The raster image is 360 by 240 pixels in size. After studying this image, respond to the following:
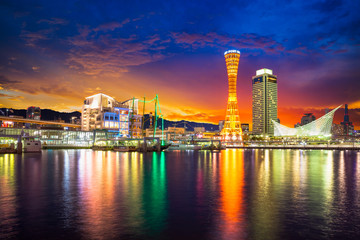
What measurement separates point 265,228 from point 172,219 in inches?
163

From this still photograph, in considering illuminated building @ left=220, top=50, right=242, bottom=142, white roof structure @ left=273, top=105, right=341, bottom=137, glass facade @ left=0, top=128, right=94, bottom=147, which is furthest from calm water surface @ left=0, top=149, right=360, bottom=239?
white roof structure @ left=273, top=105, right=341, bottom=137

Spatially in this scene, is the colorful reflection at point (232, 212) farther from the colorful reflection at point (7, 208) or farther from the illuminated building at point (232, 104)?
the illuminated building at point (232, 104)

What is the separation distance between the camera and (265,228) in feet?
40.0

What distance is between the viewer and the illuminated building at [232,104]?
140375mm

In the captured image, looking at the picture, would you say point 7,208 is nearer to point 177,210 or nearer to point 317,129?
point 177,210

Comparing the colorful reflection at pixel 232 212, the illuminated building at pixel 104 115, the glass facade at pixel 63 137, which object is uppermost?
the illuminated building at pixel 104 115

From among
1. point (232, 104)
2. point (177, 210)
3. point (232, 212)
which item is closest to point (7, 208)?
point (177, 210)

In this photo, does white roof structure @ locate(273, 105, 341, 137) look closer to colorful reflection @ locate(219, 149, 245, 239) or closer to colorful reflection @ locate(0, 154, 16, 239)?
colorful reflection @ locate(219, 149, 245, 239)

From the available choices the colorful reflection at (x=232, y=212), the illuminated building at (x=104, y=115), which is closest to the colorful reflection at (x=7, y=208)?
the colorful reflection at (x=232, y=212)

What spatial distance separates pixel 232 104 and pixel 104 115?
61.7m

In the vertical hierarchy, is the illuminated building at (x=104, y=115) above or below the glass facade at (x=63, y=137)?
above

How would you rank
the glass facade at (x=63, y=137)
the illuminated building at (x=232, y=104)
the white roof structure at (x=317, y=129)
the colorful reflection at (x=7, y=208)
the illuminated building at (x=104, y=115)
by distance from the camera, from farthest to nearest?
the white roof structure at (x=317, y=129) < the illuminated building at (x=232, y=104) < the illuminated building at (x=104, y=115) < the glass facade at (x=63, y=137) < the colorful reflection at (x=7, y=208)

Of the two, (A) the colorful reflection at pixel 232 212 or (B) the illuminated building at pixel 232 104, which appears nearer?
(A) the colorful reflection at pixel 232 212

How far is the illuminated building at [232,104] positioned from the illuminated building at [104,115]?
50669mm
